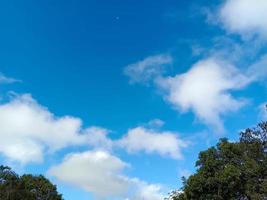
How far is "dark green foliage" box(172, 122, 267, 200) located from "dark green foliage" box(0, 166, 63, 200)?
27856mm

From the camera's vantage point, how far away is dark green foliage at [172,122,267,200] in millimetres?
56875

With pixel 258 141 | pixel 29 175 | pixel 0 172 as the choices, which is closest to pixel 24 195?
pixel 0 172

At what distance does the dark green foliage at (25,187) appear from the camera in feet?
256

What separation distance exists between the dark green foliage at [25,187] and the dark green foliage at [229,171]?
27.9 metres

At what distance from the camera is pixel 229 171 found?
62.5 m

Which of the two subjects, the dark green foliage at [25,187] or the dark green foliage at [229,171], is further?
the dark green foliage at [25,187]

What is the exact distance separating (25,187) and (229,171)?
155 feet

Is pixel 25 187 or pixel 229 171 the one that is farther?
pixel 25 187

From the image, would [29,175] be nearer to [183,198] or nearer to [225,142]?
[183,198]

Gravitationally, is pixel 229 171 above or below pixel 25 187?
below

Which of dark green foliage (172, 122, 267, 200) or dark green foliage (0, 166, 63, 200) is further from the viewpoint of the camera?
dark green foliage (0, 166, 63, 200)

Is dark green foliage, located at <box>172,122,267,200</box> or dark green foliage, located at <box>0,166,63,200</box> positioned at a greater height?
dark green foliage, located at <box>0,166,63,200</box>

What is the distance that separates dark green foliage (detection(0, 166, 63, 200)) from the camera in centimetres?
7806

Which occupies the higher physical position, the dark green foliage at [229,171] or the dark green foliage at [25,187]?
the dark green foliage at [25,187]
